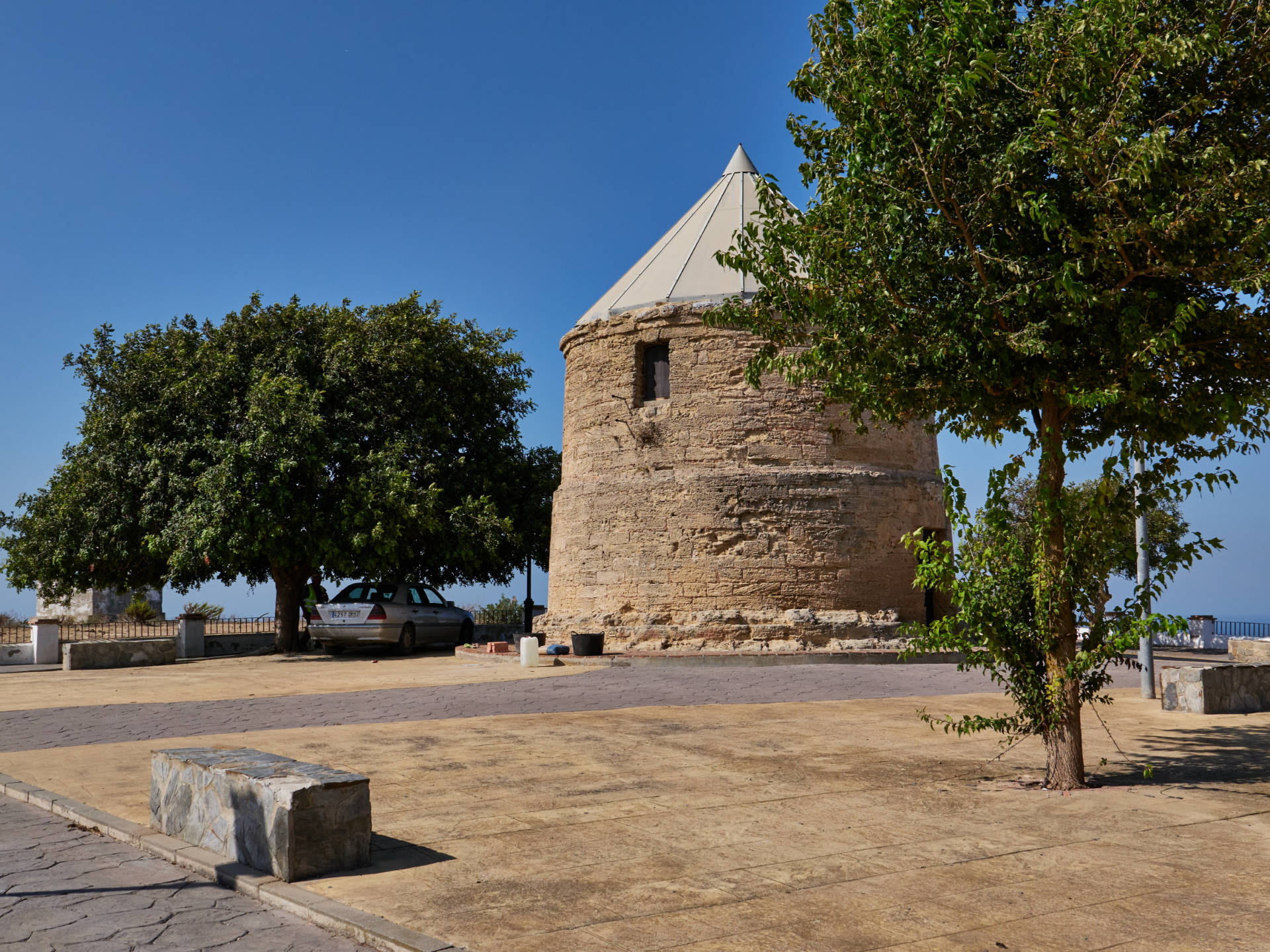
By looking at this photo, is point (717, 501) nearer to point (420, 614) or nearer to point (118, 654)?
point (420, 614)

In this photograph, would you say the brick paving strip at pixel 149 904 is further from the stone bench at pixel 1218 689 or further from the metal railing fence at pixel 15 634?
the metal railing fence at pixel 15 634

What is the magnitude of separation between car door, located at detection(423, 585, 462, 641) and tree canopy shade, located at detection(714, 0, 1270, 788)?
1538cm

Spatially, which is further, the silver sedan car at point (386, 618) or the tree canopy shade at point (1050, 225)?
the silver sedan car at point (386, 618)

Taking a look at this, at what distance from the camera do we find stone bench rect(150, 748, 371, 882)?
468 cm

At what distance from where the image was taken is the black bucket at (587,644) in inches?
689

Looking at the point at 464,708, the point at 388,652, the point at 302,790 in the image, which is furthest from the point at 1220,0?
the point at 388,652

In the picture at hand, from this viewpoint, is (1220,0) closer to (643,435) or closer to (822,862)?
(822,862)

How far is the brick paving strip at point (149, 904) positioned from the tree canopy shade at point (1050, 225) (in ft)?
15.9

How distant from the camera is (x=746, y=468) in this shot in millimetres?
18547

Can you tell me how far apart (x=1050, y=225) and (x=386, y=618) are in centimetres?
1646

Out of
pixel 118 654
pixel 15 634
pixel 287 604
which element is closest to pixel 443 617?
pixel 287 604

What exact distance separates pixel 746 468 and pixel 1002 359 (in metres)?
11.8

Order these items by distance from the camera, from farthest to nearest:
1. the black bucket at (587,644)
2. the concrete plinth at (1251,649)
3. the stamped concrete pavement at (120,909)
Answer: the black bucket at (587,644) → the concrete plinth at (1251,649) → the stamped concrete pavement at (120,909)

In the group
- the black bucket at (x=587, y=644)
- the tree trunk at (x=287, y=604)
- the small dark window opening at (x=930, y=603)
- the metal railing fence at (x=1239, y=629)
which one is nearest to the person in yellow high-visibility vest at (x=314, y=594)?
the tree trunk at (x=287, y=604)
